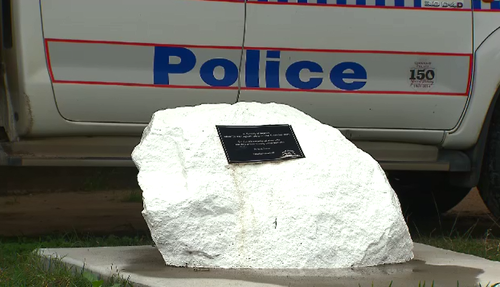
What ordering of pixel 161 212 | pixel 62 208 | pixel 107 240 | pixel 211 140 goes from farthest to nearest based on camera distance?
1. pixel 62 208
2. pixel 107 240
3. pixel 211 140
4. pixel 161 212

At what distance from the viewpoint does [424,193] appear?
5617mm

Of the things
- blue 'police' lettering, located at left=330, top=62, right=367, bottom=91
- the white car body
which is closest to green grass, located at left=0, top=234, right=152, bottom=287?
the white car body

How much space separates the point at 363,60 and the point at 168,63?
108 centimetres

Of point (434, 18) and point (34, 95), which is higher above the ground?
point (434, 18)

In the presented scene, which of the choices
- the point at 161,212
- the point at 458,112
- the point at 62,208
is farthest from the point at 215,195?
the point at 62,208

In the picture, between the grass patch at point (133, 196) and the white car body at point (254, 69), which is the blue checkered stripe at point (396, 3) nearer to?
the white car body at point (254, 69)

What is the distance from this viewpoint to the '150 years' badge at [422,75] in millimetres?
4340

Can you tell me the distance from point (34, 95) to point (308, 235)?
1677mm

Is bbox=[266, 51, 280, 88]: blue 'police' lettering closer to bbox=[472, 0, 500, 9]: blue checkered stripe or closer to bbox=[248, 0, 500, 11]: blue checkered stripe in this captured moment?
bbox=[248, 0, 500, 11]: blue checkered stripe

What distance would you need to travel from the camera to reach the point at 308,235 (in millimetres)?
3137

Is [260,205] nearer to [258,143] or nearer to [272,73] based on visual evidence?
[258,143]

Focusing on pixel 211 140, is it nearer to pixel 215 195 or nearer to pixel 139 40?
pixel 215 195

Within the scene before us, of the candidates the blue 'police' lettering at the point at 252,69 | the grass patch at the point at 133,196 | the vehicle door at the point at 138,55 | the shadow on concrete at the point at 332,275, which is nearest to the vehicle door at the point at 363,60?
the blue 'police' lettering at the point at 252,69

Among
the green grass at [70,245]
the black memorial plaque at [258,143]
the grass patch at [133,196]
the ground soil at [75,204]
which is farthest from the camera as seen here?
the grass patch at [133,196]
